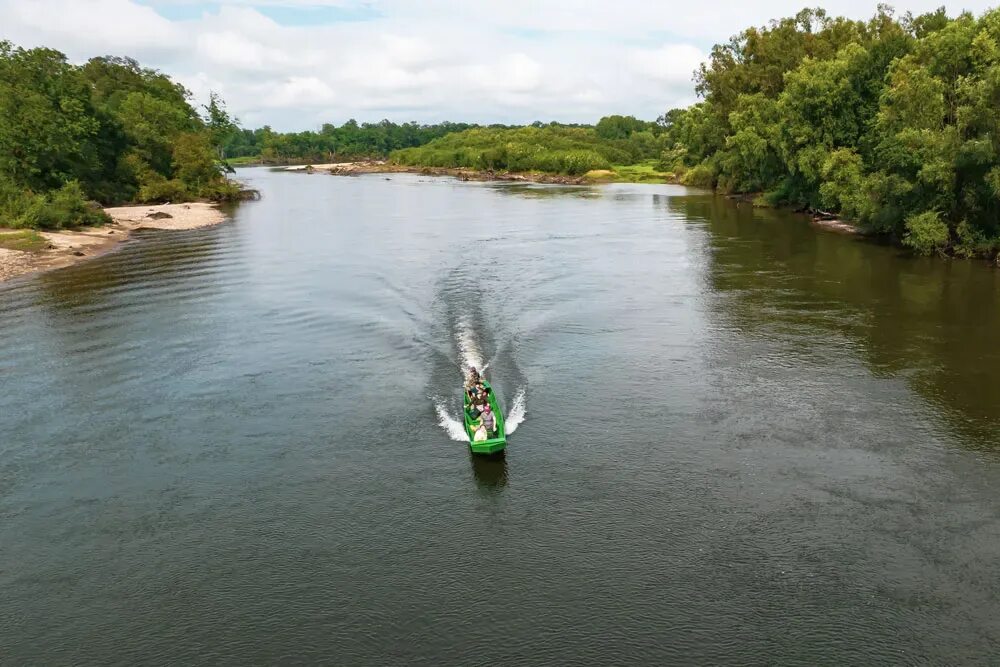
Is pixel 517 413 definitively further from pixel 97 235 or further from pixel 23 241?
pixel 97 235

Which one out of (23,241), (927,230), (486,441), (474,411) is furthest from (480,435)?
(23,241)

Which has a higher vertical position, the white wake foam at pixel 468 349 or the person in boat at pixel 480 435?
the white wake foam at pixel 468 349

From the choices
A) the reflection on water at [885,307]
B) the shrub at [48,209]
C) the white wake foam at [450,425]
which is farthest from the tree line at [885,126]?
the shrub at [48,209]

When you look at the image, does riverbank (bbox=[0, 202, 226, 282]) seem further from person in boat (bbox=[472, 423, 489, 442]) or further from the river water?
person in boat (bbox=[472, 423, 489, 442])

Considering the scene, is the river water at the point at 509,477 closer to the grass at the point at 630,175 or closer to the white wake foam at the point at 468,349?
the white wake foam at the point at 468,349

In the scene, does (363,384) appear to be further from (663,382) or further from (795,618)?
(795,618)

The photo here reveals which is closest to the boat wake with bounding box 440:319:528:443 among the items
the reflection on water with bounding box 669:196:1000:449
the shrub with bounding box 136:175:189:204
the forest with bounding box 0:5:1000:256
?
the reflection on water with bounding box 669:196:1000:449

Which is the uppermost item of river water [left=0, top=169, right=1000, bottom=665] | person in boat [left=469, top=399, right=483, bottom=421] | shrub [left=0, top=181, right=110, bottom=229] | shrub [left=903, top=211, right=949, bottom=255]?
shrub [left=0, top=181, right=110, bottom=229]
